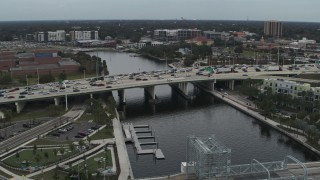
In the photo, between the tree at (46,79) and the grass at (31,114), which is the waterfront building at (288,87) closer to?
the grass at (31,114)

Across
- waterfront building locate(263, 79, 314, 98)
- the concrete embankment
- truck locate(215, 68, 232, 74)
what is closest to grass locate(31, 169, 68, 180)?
the concrete embankment

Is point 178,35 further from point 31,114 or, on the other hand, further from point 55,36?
point 31,114

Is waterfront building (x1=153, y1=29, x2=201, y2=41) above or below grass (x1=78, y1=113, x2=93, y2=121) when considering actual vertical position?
above

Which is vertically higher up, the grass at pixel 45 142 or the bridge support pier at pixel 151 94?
the bridge support pier at pixel 151 94

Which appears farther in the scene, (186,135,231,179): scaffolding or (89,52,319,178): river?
(89,52,319,178): river

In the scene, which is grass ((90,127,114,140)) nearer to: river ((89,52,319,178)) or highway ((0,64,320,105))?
river ((89,52,319,178))

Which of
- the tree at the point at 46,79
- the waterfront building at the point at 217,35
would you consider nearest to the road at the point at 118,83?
the tree at the point at 46,79

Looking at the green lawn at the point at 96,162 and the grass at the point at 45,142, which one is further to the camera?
the grass at the point at 45,142
